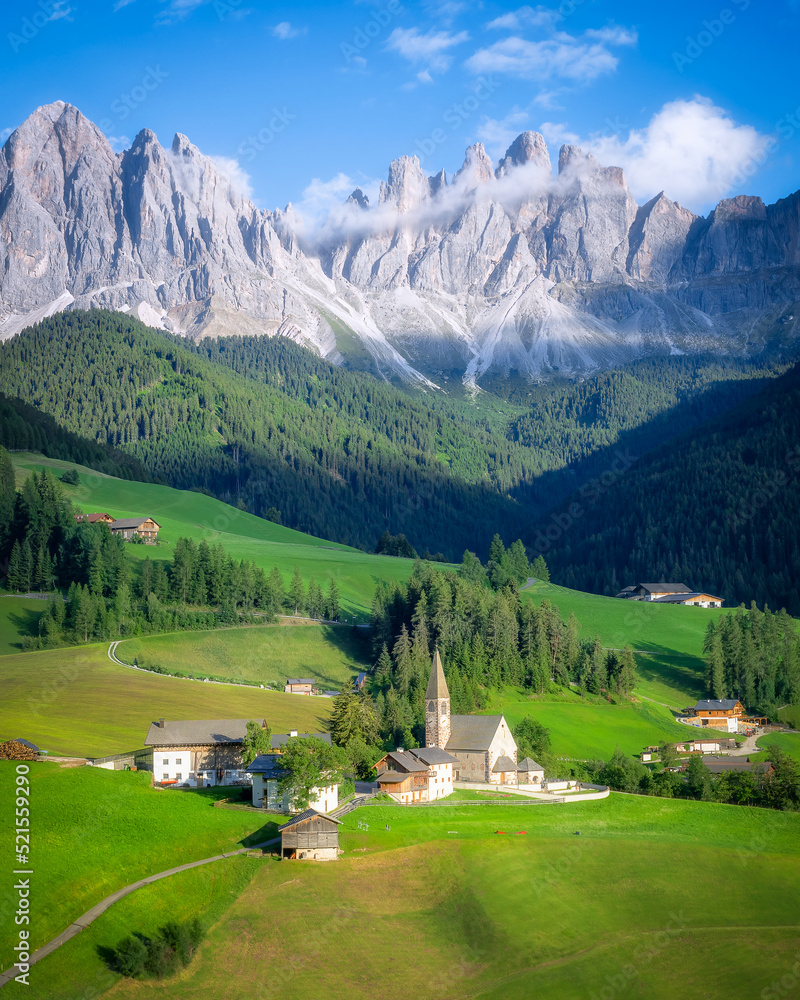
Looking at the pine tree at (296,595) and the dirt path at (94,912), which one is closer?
the dirt path at (94,912)

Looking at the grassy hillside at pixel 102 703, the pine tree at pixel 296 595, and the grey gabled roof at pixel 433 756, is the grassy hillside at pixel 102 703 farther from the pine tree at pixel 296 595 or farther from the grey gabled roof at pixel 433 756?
the pine tree at pixel 296 595

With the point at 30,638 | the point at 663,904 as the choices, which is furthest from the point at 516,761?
the point at 30,638

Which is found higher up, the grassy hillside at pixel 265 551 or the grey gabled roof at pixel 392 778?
the grassy hillside at pixel 265 551

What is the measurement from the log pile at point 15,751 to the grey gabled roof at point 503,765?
3848cm

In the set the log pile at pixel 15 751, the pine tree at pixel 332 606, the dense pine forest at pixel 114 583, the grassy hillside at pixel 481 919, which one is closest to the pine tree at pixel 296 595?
the dense pine forest at pixel 114 583

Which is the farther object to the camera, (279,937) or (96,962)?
(279,937)

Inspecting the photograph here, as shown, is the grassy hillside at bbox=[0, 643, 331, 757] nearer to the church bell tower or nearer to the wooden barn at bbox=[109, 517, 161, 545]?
the church bell tower

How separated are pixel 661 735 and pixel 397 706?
3211cm

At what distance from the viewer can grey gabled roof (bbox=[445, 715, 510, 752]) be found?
84.4m

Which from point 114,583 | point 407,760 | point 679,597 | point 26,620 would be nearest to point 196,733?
point 407,760

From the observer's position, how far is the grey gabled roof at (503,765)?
3258 inches

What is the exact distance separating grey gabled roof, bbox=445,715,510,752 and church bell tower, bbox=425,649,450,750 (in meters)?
0.71

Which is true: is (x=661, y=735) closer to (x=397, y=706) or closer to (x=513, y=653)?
(x=513, y=653)

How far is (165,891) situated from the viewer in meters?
47.5
